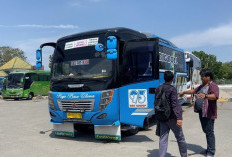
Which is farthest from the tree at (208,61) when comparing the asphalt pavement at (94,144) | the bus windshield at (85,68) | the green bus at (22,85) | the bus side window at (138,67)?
the bus windshield at (85,68)

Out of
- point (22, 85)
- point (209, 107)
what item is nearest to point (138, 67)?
point (209, 107)

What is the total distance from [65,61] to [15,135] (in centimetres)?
310

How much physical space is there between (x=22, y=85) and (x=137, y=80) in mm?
19690

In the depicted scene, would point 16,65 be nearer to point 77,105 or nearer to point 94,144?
point 77,105

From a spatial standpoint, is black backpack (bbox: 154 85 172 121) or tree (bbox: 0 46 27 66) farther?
tree (bbox: 0 46 27 66)

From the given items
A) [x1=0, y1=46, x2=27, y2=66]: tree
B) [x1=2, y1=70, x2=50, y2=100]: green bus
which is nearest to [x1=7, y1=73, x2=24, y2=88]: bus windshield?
[x1=2, y1=70, x2=50, y2=100]: green bus

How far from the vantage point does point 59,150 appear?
6363 mm

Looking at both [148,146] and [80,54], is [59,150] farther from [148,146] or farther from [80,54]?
[80,54]

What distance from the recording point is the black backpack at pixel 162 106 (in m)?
4.93

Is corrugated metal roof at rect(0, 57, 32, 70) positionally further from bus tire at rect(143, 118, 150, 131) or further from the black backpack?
the black backpack

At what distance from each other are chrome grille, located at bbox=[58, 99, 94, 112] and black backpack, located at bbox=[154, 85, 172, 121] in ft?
7.30

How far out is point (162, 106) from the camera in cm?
496

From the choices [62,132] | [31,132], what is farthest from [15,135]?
[62,132]

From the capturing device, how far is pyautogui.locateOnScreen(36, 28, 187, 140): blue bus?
6719 millimetres
